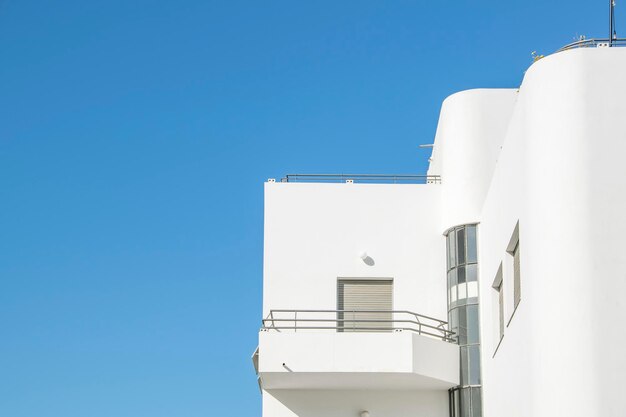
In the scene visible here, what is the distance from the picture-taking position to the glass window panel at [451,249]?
26.9 metres

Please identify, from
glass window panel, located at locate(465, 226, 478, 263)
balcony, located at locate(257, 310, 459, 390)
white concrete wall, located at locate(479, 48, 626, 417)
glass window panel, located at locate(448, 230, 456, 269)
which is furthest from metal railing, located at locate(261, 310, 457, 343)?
white concrete wall, located at locate(479, 48, 626, 417)

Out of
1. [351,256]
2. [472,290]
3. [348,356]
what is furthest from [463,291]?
[348,356]

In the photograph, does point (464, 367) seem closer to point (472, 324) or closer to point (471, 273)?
point (472, 324)

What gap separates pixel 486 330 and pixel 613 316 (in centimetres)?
842

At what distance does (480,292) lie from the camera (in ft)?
85.4

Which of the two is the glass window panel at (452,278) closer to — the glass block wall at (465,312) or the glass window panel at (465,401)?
the glass block wall at (465,312)

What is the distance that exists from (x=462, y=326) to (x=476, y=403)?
1650 mm

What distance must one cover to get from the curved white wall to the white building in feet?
0.10

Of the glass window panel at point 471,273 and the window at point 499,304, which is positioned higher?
the glass window panel at point 471,273

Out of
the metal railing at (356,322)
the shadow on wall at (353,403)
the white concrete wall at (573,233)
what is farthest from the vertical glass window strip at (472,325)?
the white concrete wall at (573,233)

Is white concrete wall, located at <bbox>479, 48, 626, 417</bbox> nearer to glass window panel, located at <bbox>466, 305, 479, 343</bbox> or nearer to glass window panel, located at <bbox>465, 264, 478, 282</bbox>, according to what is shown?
glass window panel, located at <bbox>466, 305, 479, 343</bbox>

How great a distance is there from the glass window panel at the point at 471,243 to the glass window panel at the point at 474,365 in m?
1.83

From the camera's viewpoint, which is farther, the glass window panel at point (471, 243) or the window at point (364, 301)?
the window at point (364, 301)

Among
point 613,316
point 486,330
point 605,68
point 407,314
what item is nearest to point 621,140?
point 605,68
